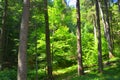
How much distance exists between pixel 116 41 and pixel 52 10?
15513mm

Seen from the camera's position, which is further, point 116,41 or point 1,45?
point 116,41

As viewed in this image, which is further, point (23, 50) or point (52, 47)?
point (52, 47)

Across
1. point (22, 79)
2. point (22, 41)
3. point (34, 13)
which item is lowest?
point (22, 79)

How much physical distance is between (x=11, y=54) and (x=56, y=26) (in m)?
5.97

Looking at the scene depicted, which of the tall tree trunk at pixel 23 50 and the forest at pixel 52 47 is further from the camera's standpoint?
the forest at pixel 52 47

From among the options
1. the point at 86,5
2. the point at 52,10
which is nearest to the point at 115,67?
the point at 52,10

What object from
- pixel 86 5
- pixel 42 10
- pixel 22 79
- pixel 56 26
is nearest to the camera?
pixel 22 79

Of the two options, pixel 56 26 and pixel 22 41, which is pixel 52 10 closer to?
pixel 56 26

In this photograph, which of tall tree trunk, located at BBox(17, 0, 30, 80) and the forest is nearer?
tall tree trunk, located at BBox(17, 0, 30, 80)

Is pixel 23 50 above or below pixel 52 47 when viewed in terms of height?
above

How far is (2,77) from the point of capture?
16812 mm

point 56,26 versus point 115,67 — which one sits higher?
point 56,26

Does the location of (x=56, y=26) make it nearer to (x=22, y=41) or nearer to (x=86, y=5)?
(x=86, y=5)

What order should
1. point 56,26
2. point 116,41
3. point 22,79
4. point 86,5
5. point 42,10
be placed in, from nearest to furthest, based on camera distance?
point 22,79 → point 42,10 → point 56,26 → point 86,5 → point 116,41
